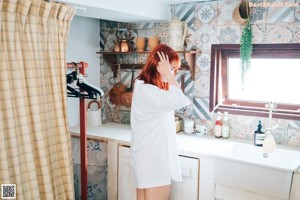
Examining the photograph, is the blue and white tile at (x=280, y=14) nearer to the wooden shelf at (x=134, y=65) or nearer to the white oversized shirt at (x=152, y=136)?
the wooden shelf at (x=134, y=65)

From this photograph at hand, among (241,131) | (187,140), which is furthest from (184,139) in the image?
(241,131)

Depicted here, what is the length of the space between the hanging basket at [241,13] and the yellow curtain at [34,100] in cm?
130

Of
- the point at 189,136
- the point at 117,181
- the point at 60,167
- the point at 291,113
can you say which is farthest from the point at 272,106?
the point at 60,167

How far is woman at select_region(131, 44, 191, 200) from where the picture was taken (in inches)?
80.9

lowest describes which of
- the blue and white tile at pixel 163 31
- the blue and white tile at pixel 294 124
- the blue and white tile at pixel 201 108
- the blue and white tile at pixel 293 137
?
the blue and white tile at pixel 293 137

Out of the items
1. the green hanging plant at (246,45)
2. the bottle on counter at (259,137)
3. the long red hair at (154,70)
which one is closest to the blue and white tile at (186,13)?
the green hanging plant at (246,45)

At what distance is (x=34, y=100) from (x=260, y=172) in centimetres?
145

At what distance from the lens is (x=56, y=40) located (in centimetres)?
195

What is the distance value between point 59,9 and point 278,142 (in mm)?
1908

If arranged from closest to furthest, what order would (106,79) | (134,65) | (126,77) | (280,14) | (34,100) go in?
(34,100) < (280,14) < (134,65) < (126,77) < (106,79)

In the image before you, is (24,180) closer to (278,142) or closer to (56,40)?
(56,40)

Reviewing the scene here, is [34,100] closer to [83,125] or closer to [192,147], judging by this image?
[83,125]

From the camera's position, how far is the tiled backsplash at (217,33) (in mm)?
2385

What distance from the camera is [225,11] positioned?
2596 mm
